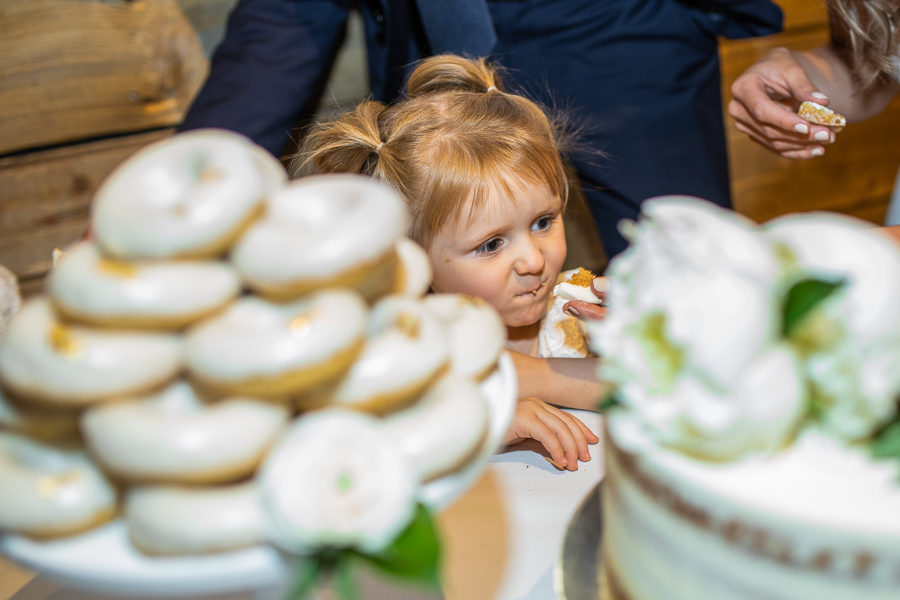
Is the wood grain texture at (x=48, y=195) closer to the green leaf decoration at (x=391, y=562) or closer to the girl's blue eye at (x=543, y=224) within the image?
the girl's blue eye at (x=543, y=224)

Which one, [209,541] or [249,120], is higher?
[209,541]

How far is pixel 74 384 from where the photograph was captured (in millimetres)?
374

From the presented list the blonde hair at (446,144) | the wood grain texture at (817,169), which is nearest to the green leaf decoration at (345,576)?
the blonde hair at (446,144)

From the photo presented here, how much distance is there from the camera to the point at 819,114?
1083mm

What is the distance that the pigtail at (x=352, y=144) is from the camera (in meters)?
1.21

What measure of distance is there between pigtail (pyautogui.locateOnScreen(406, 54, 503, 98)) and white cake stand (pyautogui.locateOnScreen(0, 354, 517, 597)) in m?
0.94

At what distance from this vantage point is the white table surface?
2.08 ft

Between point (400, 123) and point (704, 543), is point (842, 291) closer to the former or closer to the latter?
point (704, 543)

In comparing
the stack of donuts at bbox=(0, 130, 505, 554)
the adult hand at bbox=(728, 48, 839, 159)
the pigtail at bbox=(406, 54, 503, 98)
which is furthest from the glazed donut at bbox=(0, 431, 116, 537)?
the adult hand at bbox=(728, 48, 839, 159)

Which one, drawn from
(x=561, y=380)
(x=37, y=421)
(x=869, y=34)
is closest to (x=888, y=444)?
(x=37, y=421)

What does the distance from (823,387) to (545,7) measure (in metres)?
1.08

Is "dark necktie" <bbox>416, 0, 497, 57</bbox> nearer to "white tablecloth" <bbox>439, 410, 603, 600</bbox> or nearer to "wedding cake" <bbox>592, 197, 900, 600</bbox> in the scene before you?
"white tablecloth" <bbox>439, 410, 603, 600</bbox>

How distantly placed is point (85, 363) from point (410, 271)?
197 mm

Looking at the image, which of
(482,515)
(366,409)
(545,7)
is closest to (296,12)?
(545,7)
